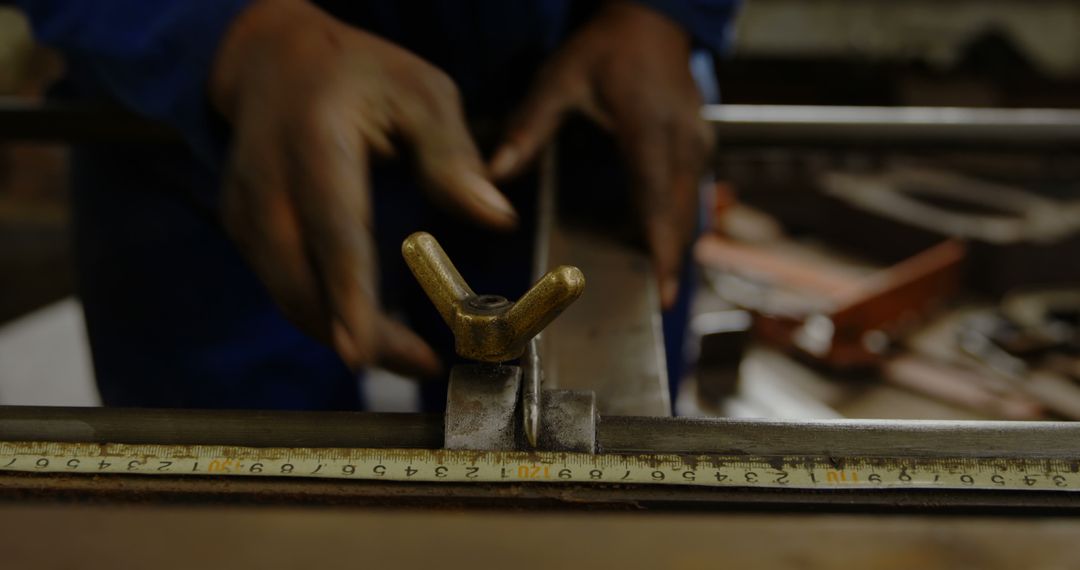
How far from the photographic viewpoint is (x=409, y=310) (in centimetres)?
114

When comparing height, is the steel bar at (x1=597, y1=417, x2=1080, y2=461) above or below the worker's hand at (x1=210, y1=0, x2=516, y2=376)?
below

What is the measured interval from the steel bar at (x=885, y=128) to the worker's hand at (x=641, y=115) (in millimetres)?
200

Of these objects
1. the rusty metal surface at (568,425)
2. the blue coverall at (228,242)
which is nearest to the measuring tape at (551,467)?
the rusty metal surface at (568,425)

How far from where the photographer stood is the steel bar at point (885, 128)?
102 centimetres

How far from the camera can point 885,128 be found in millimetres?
1044

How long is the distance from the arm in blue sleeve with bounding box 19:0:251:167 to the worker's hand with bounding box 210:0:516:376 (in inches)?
1.0

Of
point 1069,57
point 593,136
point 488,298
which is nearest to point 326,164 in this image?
point 488,298

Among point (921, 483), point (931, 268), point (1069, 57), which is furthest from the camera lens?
point (1069, 57)

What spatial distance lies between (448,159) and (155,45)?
291 millimetres

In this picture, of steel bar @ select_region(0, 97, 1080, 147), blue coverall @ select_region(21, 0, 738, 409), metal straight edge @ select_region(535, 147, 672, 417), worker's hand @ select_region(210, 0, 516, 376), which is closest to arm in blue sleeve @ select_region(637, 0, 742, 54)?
blue coverall @ select_region(21, 0, 738, 409)

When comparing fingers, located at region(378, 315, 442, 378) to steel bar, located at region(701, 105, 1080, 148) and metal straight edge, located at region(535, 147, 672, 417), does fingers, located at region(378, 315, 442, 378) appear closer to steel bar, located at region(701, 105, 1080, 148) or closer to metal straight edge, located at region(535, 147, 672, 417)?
metal straight edge, located at region(535, 147, 672, 417)

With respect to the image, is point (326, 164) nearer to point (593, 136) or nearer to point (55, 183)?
point (593, 136)

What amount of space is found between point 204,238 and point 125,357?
19 cm

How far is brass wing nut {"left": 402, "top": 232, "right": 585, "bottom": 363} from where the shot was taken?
451 millimetres
